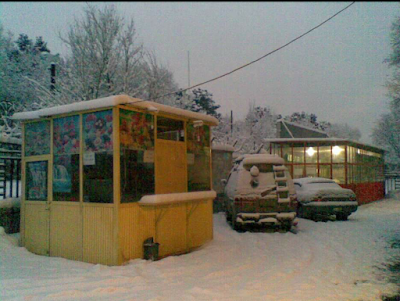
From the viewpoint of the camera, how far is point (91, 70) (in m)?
17.4

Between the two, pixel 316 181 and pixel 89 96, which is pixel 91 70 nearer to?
pixel 89 96

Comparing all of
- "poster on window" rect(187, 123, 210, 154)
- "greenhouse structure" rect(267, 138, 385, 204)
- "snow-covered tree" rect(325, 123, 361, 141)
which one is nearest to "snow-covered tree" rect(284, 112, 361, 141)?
"snow-covered tree" rect(325, 123, 361, 141)

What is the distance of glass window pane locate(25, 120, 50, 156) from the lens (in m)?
7.84

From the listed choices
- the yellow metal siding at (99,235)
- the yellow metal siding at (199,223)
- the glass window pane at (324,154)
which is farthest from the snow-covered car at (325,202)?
the yellow metal siding at (99,235)

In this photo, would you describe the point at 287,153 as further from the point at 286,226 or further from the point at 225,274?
the point at 225,274

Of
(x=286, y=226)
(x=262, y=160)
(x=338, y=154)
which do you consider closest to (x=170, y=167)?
(x=262, y=160)

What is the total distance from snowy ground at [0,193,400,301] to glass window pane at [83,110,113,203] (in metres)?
1.28

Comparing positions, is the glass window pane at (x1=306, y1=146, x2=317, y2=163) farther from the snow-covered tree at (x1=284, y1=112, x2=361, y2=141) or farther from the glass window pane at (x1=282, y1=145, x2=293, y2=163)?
the snow-covered tree at (x1=284, y1=112, x2=361, y2=141)

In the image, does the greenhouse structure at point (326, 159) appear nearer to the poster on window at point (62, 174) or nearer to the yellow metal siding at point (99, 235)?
the poster on window at point (62, 174)

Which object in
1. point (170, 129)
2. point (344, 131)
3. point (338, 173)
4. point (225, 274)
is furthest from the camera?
point (344, 131)

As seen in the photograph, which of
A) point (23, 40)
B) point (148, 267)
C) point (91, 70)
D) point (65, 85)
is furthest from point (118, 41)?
point (23, 40)

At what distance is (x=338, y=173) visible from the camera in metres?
20.4

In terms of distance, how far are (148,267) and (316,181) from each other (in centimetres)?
924

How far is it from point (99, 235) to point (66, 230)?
931 mm
